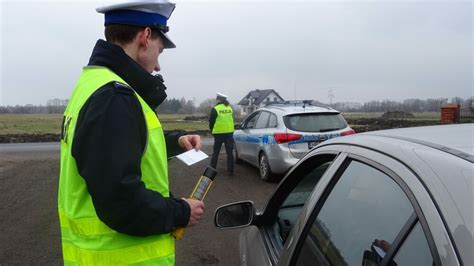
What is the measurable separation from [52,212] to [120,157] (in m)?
6.01

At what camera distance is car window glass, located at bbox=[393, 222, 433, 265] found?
117 cm

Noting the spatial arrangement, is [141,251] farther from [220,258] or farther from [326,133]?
[326,133]

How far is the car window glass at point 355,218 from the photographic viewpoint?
Result: 140 cm

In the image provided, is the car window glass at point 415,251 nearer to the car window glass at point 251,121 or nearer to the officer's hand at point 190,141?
the officer's hand at point 190,141

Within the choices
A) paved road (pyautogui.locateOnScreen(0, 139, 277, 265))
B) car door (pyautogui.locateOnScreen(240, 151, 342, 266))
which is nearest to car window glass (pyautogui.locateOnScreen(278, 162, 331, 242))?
car door (pyautogui.locateOnScreen(240, 151, 342, 266))

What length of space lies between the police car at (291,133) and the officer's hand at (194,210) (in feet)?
21.0

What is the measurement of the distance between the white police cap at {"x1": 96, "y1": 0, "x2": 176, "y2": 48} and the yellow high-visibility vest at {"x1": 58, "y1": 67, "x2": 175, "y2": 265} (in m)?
0.27

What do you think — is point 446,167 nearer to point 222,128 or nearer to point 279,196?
point 279,196

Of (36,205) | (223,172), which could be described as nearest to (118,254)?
(36,205)

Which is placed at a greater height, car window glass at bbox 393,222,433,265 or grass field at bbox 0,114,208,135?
car window glass at bbox 393,222,433,265

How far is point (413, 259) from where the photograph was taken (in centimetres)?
122

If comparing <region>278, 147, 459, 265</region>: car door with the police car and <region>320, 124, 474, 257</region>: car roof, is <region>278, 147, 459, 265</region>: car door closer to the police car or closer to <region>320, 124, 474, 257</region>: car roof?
<region>320, 124, 474, 257</region>: car roof

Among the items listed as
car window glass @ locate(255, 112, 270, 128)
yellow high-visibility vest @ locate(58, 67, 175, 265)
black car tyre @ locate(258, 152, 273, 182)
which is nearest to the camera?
yellow high-visibility vest @ locate(58, 67, 175, 265)

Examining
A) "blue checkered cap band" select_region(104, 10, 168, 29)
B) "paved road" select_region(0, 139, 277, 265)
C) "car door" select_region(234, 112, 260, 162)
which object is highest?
"blue checkered cap band" select_region(104, 10, 168, 29)
